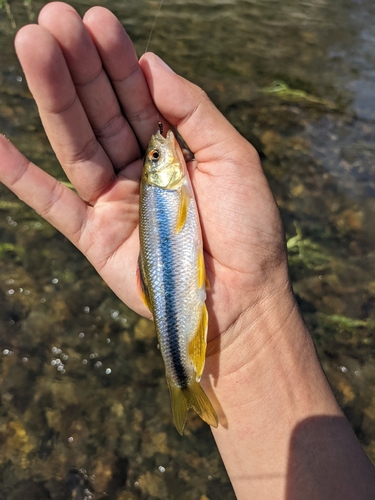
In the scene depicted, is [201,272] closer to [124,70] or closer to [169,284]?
[169,284]

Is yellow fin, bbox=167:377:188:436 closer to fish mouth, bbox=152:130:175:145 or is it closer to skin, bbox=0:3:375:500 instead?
skin, bbox=0:3:375:500

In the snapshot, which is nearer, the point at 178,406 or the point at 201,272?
the point at 178,406

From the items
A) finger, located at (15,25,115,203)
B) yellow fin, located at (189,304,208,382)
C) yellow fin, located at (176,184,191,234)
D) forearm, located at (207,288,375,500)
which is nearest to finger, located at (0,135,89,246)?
finger, located at (15,25,115,203)

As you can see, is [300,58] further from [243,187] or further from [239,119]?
[243,187]

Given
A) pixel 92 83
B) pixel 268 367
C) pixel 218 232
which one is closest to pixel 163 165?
pixel 218 232

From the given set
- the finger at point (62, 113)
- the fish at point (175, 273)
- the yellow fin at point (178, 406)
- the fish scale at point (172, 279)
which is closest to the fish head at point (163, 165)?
the fish at point (175, 273)

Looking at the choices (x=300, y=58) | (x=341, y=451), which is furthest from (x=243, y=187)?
(x=300, y=58)
